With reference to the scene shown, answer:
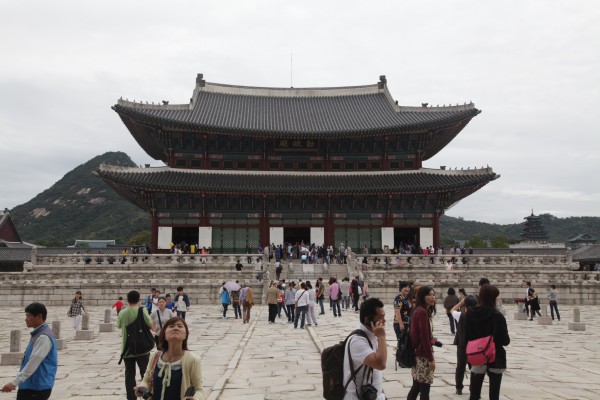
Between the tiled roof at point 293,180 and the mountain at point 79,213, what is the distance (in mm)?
55818

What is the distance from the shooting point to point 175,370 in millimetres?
4613

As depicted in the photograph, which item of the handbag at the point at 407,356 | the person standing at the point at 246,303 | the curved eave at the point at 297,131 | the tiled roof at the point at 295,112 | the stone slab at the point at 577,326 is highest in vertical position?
the tiled roof at the point at 295,112

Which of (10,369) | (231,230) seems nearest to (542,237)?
(231,230)

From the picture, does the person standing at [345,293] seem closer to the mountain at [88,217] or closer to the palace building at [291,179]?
the palace building at [291,179]

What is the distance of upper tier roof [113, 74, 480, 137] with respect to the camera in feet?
127

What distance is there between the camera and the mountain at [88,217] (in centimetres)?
9588

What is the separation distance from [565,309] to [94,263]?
992 inches

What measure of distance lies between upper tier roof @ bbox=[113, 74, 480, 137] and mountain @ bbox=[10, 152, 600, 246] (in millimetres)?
47898

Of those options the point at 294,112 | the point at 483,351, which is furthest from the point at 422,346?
→ the point at 294,112

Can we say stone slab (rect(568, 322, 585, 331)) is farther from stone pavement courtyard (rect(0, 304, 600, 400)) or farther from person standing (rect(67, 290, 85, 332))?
person standing (rect(67, 290, 85, 332))

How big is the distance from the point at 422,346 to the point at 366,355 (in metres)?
2.36

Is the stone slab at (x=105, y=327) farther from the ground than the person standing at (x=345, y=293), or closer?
closer

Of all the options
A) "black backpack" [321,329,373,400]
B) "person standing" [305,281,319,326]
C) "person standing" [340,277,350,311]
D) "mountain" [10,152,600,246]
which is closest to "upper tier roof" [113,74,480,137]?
"person standing" [340,277,350,311]

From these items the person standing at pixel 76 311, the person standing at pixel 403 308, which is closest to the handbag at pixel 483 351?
the person standing at pixel 403 308
